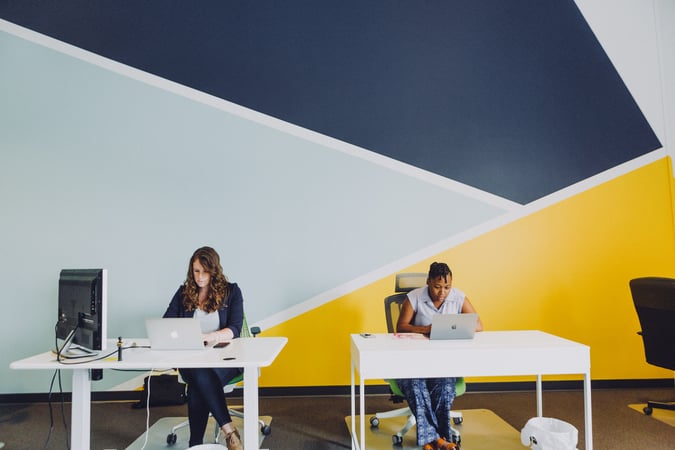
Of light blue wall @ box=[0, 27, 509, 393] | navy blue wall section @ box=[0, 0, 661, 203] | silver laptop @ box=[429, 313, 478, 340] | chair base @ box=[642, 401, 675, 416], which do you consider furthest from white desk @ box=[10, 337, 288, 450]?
chair base @ box=[642, 401, 675, 416]

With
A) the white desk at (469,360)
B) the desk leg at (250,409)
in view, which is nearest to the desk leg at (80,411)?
the desk leg at (250,409)

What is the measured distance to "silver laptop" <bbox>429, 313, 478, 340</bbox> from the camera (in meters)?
2.48

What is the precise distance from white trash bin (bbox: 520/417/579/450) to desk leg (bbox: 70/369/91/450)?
2.33m

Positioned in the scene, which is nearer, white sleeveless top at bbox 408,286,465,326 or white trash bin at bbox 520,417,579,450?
white trash bin at bbox 520,417,579,450

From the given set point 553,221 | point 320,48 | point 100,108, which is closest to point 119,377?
point 100,108

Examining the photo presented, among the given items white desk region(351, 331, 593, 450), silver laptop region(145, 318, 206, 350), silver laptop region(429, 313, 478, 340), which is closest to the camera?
silver laptop region(145, 318, 206, 350)

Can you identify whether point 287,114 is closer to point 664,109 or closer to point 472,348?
point 472,348

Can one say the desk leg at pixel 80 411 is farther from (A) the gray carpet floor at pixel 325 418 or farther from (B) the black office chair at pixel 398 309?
(B) the black office chair at pixel 398 309

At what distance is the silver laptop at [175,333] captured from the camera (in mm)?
2207

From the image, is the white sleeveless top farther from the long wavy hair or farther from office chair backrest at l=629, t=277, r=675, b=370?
office chair backrest at l=629, t=277, r=675, b=370

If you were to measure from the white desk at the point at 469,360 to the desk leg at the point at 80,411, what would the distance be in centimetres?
135

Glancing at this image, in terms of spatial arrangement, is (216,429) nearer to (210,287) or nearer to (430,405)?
(210,287)

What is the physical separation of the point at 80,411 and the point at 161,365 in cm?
60

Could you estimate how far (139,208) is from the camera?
12.4 ft
